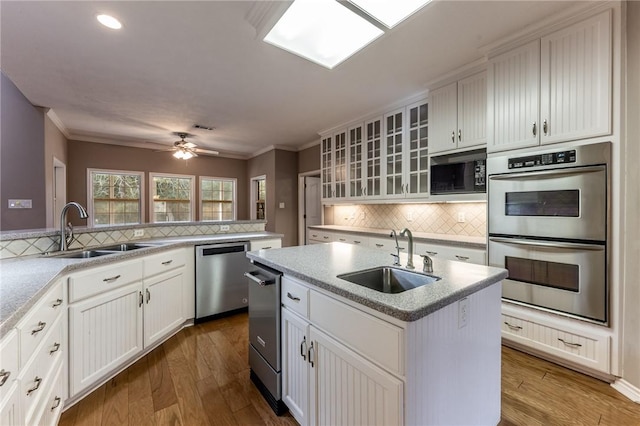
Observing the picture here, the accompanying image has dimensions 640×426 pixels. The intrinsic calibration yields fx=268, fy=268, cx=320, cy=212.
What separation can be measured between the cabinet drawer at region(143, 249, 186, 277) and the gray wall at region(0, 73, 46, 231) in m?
2.56

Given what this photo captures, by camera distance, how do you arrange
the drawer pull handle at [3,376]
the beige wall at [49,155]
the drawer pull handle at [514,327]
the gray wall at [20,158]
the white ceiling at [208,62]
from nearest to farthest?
the drawer pull handle at [3,376] < the white ceiling at [208,62] < the drawer pull handle at [514,327] < the gray wall at [20,158] < the beige wall at [49,155]

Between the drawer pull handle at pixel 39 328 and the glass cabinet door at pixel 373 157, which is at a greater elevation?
the glass cabinet door at pixel 373 157

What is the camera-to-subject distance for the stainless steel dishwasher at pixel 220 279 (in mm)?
2875

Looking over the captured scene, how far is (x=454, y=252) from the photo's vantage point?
2.74 m

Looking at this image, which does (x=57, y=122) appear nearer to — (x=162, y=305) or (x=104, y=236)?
(x=104, y=236)

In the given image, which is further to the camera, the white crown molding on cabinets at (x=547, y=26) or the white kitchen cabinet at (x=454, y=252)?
the white kitchen cabinet at (x=454, y=252)

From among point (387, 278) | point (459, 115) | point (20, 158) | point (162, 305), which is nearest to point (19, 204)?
point (20, 158)

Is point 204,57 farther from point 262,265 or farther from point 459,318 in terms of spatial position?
point 459,318

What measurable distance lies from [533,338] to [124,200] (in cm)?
704

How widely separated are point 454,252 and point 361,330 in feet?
6.66

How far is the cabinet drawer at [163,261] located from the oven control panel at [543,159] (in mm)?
3124

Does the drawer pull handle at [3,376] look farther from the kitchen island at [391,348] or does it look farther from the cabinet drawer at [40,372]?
the kitchen island at [391,348]

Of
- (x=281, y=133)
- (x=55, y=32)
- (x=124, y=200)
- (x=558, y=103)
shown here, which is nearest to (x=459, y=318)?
(x=558, y=103)

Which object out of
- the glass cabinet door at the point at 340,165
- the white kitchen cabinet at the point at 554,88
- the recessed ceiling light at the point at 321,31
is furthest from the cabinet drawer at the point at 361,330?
the glass cabinet door at the point at 340,165
